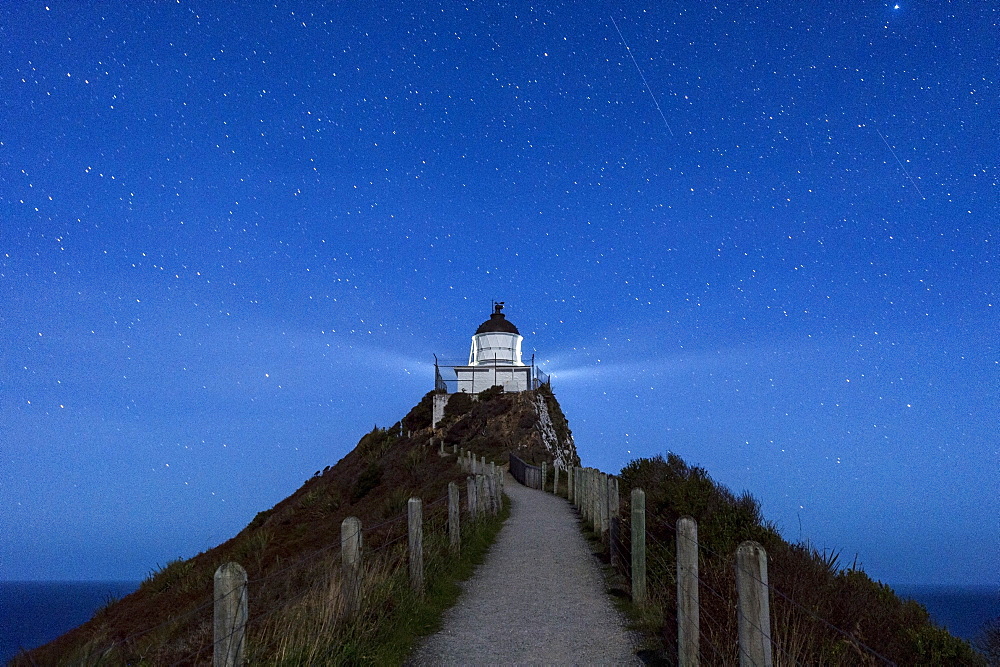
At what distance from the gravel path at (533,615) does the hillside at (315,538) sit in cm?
87

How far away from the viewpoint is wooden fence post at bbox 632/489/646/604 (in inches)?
349

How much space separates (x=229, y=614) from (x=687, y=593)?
388 cm

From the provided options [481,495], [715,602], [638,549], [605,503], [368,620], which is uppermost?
[715,602]

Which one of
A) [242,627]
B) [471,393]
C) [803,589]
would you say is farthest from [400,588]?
[471,393]

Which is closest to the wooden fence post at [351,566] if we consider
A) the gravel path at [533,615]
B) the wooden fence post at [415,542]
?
the gravel path at [533,615]

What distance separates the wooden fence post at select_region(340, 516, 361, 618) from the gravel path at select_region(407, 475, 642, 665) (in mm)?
825

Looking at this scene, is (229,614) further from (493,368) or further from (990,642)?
(493,368)

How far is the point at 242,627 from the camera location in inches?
198

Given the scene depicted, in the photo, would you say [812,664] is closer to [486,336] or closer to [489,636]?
[489,636]

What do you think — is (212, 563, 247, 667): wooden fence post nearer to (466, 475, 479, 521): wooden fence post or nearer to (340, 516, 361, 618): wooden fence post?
(340, 516, 361, 618): wooden fence post

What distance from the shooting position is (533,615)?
865 cm

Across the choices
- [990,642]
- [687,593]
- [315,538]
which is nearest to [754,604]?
[687,593]

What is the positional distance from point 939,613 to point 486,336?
56689mm

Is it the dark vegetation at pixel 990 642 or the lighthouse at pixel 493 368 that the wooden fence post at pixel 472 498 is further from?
the lighthouse at pixel 493 368
